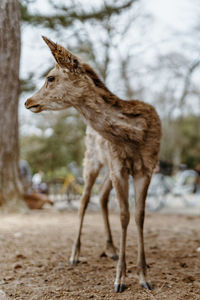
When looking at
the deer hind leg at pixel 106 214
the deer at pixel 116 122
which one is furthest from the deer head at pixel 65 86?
the deer hind leg at pixel 106 214

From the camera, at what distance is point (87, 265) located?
12.7ft

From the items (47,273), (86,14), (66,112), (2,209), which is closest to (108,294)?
(47,273)

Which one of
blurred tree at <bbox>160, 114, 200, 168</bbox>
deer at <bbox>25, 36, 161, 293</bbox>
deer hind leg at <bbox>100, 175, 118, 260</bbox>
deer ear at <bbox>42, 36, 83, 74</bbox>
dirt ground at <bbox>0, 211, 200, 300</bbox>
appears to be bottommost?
dirt ground at <bbox>0, 211, 200, 300</bbox>

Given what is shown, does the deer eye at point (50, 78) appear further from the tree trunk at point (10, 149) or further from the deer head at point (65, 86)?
the tree trunk at point (10, 149)

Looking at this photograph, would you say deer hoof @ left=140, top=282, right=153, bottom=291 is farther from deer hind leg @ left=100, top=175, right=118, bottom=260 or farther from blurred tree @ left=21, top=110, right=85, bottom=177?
blurred tree @ left=21, top=110, right=85, bottom=177

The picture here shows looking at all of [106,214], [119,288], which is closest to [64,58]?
[119,288]

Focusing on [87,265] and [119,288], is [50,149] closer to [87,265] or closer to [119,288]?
[87,265]

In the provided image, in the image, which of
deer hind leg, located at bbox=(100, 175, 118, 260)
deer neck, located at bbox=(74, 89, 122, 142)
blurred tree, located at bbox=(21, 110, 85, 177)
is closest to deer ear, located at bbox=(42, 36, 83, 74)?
deer neck, located at bbox=(74, 89, 122, 142)

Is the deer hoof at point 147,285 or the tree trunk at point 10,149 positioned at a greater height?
the tree trunk at point 10,149

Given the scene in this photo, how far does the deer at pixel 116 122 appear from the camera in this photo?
3.12m

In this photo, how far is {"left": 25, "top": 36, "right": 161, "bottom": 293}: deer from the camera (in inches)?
123

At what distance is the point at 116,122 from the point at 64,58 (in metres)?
0.82

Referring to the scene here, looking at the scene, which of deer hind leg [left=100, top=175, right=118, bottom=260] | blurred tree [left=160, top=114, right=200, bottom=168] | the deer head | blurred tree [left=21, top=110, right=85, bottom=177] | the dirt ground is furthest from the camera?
A: blurred tree [left=160, top=114, right=200, bottom=168]

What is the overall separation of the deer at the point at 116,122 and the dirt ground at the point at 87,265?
0.24 metres
